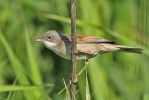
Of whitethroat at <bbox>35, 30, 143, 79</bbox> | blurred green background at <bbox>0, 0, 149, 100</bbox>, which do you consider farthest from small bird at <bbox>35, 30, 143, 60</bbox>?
blurred green background at <bbox>0, 0, 149, 100</bbox>

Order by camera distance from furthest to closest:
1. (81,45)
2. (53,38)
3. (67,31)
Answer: (67,31), (81,45), (53,38)

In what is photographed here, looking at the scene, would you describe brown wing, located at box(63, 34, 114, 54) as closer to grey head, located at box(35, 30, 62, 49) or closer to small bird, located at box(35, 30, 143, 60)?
small bird, located at box(35, 30, 143, 60)

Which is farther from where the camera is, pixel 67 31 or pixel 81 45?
pixel 67 31

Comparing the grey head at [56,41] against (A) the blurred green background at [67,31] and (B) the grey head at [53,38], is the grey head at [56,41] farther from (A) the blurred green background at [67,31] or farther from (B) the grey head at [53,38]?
(A) the blurred green background at [67,31]


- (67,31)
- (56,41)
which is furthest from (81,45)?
(67,31)

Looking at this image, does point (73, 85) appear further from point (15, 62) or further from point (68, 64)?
point (68, 64)

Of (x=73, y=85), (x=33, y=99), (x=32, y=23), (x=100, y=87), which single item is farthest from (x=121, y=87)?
(x=32, y=23)

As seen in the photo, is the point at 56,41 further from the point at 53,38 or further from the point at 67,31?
the point at 67,31

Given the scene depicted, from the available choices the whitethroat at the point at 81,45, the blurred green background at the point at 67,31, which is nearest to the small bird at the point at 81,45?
the whitethroat at the point at 81,45
